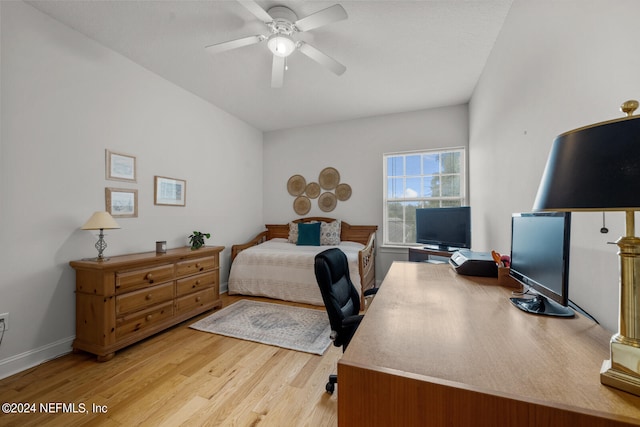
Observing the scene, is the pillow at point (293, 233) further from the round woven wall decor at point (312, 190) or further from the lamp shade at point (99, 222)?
the lamp shade at point (99, 222)

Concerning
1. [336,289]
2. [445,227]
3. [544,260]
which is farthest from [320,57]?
[445,227]

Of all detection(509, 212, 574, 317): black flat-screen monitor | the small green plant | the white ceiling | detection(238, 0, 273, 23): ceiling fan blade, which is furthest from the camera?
the small green plant

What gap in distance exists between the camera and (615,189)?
51 cm

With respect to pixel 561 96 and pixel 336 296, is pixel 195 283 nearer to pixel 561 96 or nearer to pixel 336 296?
pixel 336 296

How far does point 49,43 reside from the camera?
2.02 metres

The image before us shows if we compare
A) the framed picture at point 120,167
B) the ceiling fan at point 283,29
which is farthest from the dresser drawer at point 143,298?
the ceiling fan at point 283,29

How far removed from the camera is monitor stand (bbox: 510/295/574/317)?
0.98 metres

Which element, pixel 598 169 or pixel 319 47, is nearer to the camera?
pixel 598 169

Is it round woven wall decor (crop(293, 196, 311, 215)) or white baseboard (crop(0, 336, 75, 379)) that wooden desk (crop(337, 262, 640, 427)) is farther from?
round woven wall decor (crop(293, 196, 311, 215))

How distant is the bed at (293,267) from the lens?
10.5 feet

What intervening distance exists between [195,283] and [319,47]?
271 cm

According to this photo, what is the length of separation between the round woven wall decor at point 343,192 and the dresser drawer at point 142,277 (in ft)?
8.68

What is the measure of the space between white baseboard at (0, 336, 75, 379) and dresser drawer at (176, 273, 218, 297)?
2.80 feet

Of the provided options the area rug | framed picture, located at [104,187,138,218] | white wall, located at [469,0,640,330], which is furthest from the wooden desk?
framed picture, located at [104,187,138,218]
